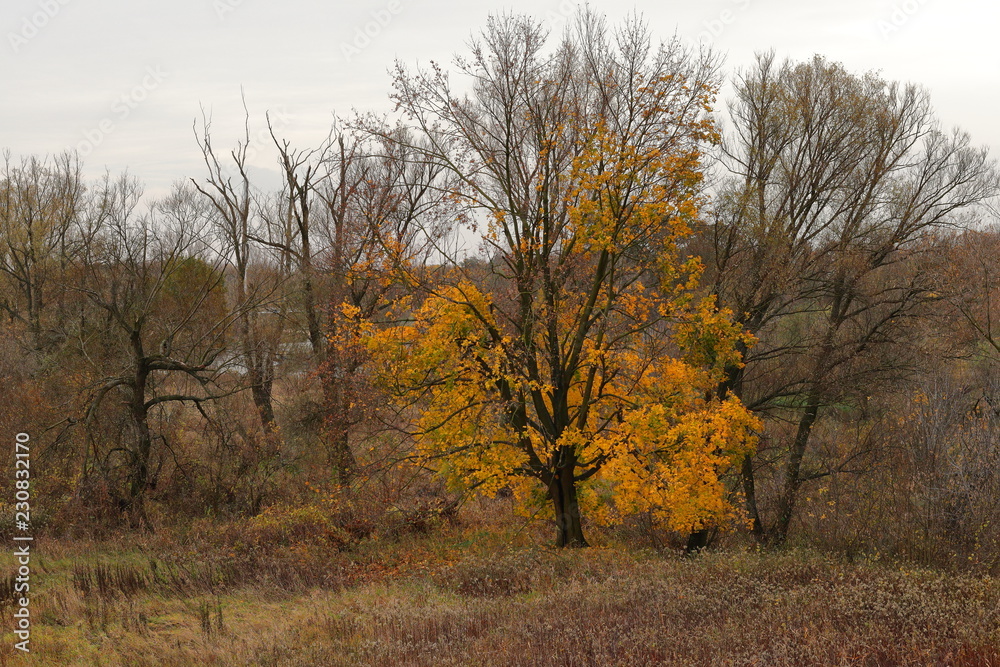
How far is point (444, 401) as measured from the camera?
15.1m

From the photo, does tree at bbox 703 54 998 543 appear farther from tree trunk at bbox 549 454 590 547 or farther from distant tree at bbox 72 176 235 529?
distant tree at bbox 72 176 235 529

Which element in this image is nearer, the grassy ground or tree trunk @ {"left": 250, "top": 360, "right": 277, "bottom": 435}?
the grassy ground

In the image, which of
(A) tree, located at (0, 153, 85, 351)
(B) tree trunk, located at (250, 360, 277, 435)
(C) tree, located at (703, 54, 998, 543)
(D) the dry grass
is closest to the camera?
(D) the dry grass

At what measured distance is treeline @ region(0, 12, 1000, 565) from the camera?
1359cm

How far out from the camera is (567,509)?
604 inches

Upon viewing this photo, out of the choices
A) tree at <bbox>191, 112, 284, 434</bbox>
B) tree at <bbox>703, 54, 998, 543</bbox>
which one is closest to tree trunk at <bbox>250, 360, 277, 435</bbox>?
tree at <bbox>191, 112, 284, 434</bbox>

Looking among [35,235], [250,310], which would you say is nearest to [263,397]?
[250,310]

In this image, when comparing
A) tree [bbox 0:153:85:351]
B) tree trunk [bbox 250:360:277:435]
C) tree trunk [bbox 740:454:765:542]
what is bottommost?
tree trunk [bbox 740:454:765:542]

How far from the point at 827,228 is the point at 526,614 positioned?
14.2 meters

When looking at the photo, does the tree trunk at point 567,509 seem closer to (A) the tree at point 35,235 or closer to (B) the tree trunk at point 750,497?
(B) the tree trunk at point 750,497

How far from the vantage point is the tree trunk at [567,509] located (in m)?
15.3

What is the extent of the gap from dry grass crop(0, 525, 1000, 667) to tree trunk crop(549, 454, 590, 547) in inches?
97.7

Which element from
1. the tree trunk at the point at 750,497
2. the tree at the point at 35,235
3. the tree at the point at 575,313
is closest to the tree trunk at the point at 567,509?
the tree at the point at 575,313

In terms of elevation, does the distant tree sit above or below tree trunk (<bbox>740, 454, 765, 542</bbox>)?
above
